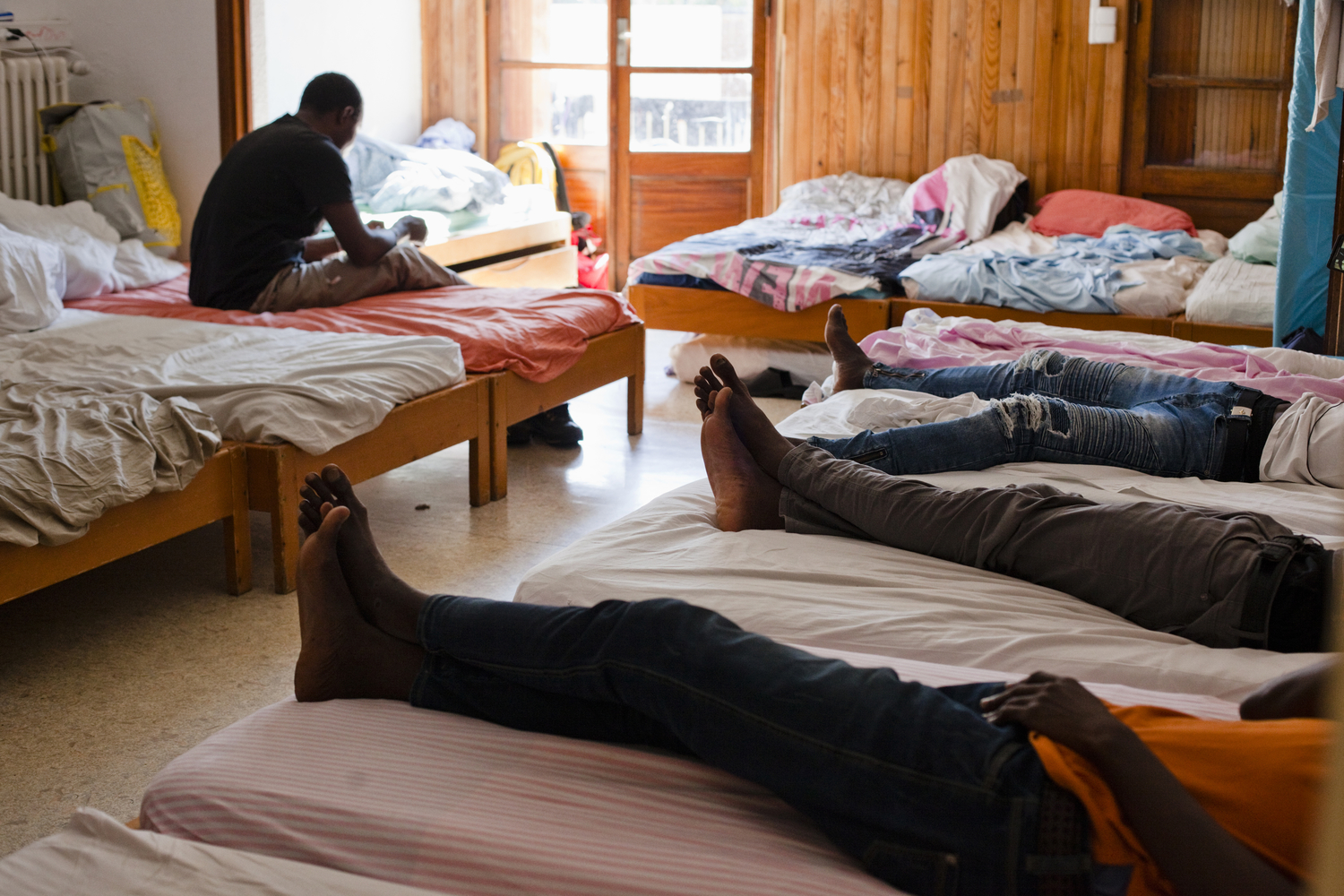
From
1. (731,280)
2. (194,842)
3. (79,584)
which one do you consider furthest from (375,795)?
(731,280)

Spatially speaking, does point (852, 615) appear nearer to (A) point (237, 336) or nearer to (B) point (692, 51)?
(A) point (237, 336)

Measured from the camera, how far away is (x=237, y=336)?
2.89 m

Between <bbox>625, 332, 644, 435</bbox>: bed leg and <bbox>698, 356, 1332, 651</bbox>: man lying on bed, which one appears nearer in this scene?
<bbox>698, 356, 1332, 651</bbox>: man lying on bed

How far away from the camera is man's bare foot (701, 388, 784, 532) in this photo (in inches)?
73.4

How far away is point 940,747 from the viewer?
1.05m

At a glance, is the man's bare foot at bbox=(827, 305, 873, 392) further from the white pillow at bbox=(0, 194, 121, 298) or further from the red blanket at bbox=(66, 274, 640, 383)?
the white pillow at bbox=(0, 194, 121, 298)

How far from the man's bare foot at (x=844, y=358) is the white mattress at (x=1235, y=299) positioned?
5.07 ft

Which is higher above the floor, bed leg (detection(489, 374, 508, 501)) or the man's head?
the man's head

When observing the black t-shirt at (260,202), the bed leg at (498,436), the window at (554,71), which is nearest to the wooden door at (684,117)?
the window at (554,71)

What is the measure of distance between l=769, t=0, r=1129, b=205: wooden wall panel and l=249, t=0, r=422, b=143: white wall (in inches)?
70.1

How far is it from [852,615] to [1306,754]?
2.01 feet

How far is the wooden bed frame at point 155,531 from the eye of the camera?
1.92 m

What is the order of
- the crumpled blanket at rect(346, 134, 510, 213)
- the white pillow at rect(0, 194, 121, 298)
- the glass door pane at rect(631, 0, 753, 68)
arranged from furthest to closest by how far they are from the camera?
the glass door pane at rect(631, 0, 753, 68), the crumpled blanket at rect(346, 134, 510, 213), the white pillow at rect(0, 194, 121, 298)

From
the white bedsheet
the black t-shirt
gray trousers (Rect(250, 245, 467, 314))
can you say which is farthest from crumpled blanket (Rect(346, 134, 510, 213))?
the white bedsheet
